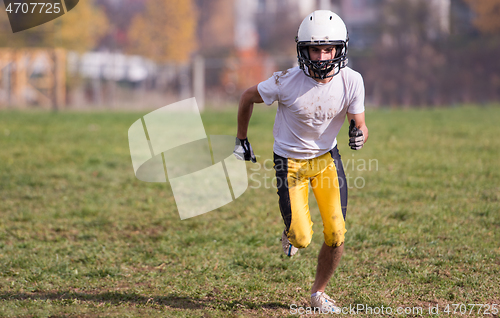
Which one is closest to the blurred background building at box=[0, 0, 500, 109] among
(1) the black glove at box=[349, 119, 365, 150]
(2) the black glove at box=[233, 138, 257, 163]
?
(2) the black glove at box=[233, 138, 257, 163]

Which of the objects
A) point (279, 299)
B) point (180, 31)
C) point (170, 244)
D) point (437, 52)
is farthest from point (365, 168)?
point (180, 31)

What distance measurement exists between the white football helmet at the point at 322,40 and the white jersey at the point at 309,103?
114mm

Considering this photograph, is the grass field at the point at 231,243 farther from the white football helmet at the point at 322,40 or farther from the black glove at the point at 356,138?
the white football helmet at the point at 322,40

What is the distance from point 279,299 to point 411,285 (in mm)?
1113

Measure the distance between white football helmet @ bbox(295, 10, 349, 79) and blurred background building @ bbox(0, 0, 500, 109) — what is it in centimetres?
1961

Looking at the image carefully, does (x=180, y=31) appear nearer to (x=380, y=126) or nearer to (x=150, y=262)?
(x=380, y=126)

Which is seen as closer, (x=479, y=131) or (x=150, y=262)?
(x=150, y=262)

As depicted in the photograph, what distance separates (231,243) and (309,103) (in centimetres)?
213

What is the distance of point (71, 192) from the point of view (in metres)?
7.42

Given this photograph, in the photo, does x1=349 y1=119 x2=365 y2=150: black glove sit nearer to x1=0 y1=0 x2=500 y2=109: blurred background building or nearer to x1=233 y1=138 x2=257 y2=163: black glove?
x1=233 y1=138 x2=257 y2=163: black glove

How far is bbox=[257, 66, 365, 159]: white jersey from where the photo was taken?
3758mm

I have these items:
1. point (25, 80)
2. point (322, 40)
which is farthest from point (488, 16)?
point (322, 40)

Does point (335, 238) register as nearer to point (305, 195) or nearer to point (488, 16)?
point (305, 195)

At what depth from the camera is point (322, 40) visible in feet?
11.8
